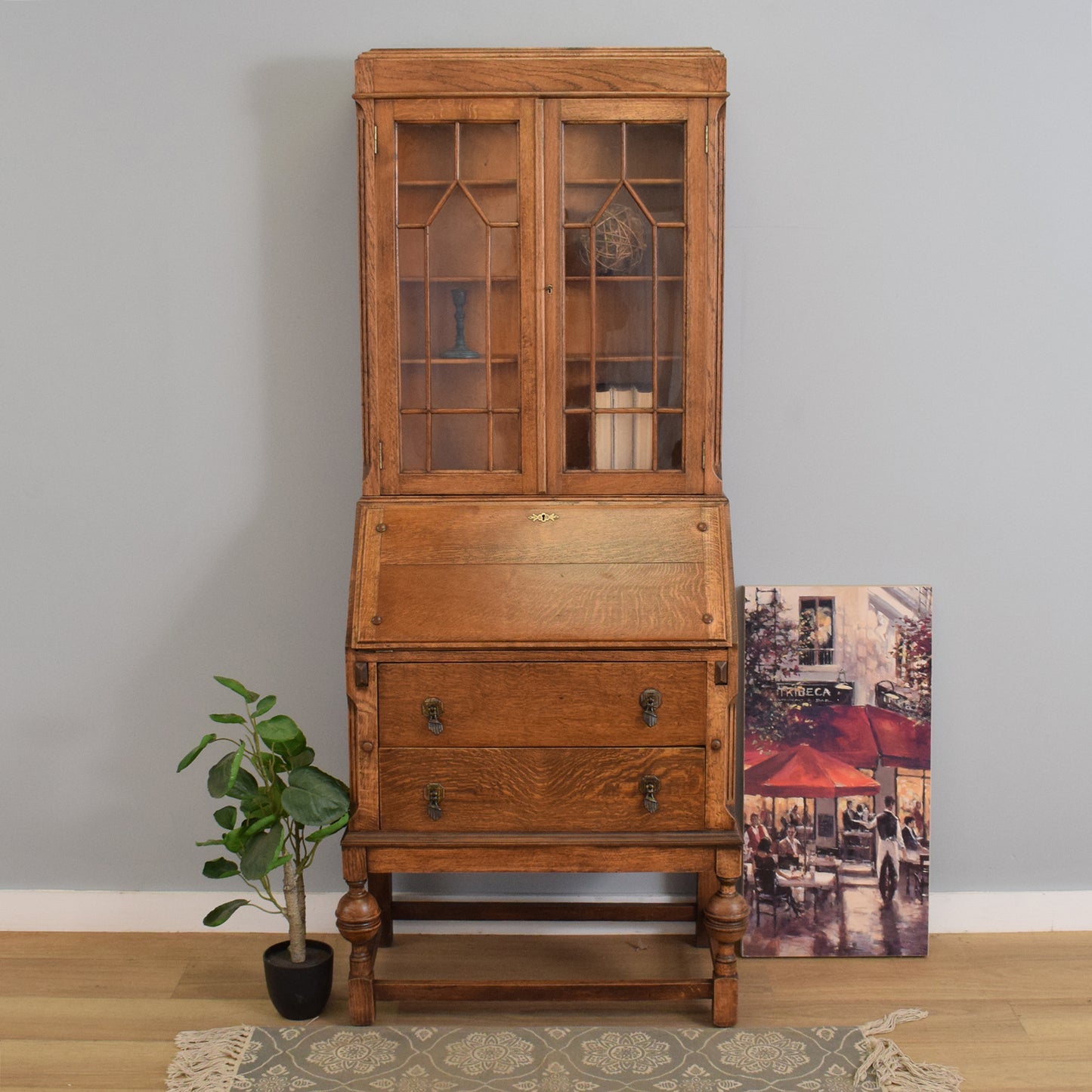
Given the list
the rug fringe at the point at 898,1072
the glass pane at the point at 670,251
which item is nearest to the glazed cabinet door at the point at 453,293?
the glass pane at the point at 670,251

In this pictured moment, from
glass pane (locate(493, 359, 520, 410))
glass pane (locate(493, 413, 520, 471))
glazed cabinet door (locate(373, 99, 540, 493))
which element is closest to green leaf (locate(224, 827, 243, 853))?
glazed cabinet door (locate(373, 99, 540, 493))

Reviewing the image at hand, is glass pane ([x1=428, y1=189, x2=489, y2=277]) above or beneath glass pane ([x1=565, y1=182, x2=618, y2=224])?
beneath

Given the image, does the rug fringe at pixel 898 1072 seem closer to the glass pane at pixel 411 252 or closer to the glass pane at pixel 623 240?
the glass pane at pixel 623 240

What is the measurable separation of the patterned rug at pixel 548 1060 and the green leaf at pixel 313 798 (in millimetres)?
474

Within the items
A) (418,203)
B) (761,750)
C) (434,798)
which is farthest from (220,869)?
(418,203)

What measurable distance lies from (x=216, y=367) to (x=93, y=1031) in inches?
60.0

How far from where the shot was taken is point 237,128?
2588 millimetres

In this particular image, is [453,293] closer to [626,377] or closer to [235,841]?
[626,377]

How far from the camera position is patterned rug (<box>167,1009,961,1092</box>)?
212cm

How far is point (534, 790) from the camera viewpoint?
2275mm

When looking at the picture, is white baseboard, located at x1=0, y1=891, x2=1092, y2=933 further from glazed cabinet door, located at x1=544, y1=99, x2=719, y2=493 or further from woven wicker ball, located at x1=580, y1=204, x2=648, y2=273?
woven wicker ball, located at x1=580, y1=204, x2=648, y2=273

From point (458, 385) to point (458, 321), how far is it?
14 centimetres

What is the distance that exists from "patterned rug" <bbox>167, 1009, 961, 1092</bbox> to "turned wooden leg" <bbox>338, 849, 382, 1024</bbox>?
5 centimetres

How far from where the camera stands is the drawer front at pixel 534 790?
227 centimetres
